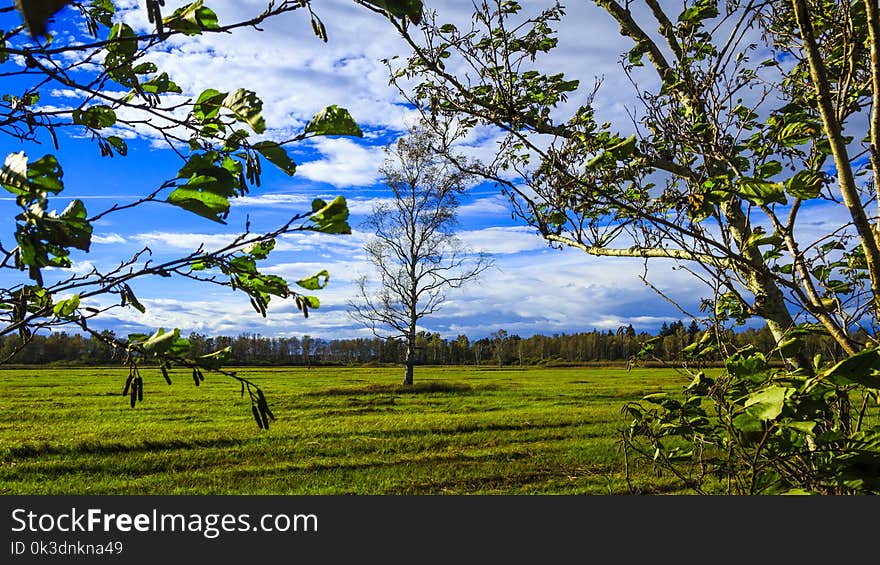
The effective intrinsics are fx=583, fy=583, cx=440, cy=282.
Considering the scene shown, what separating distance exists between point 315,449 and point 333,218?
9.97 m

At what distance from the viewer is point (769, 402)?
4.66ft

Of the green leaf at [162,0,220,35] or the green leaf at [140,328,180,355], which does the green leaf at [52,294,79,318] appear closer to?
the green leaf at [140,328,180,355]

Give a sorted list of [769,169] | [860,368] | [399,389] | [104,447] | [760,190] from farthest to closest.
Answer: [399,389], [104,447], [769,169], [760,190], [860,368]

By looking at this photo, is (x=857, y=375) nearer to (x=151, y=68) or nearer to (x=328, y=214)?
(x=328, y=214)

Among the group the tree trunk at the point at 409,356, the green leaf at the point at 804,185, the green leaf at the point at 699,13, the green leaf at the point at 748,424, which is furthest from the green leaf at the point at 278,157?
the tree trunk at the point at 409,356

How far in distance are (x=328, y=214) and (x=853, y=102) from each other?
2.67 meters

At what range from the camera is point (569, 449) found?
10836mm

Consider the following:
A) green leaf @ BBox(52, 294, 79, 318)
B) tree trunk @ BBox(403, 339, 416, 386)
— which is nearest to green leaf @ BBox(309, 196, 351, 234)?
green leaf @ BBox(52, 294, 79, 318)

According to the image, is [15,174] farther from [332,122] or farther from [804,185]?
[804,185]

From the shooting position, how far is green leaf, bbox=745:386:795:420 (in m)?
1.38

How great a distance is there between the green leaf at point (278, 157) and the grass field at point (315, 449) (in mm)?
3996

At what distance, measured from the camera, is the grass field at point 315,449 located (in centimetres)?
790

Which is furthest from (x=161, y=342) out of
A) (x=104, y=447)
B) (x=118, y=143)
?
(x=104, y=447)

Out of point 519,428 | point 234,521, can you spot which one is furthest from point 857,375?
point 519,428
